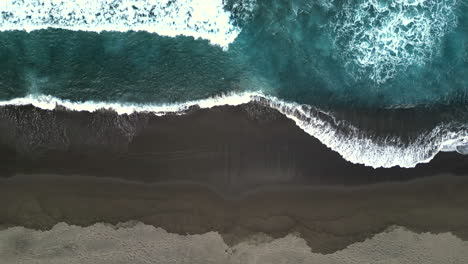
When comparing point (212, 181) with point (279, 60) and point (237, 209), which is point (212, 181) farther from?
point (279, 60)

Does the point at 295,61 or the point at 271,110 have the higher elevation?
the point at 295,61

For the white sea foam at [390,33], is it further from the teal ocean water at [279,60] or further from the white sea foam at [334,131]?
the white sea foam at [334,131]

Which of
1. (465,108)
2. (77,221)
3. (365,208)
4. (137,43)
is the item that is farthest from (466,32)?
(77,221)

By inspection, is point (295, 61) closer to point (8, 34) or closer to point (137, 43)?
point (137, 43)

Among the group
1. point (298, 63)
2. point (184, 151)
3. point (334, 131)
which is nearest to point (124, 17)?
point (184, 151)

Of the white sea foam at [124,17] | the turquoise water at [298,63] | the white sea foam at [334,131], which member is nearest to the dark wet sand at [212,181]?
the white sea foam at [334,131]
